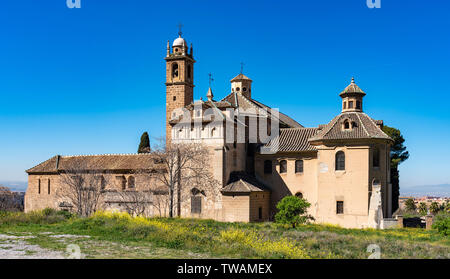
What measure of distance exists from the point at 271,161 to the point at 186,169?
719cm

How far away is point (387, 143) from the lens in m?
33.4

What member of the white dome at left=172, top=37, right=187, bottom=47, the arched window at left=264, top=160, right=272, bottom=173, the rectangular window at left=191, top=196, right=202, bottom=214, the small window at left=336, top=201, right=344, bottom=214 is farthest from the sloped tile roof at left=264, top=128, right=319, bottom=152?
the white dome at left=172, top=37, right=187, bottom=47

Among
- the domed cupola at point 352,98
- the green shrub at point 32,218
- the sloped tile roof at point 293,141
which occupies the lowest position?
the green shrub at point 32,218

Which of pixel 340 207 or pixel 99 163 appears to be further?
pixel 99 163

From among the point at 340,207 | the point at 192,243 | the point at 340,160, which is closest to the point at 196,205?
the point at 340,207

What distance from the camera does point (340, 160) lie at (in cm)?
3288

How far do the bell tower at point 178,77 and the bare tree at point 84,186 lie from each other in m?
7.58

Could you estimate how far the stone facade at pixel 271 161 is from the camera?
1262 inches

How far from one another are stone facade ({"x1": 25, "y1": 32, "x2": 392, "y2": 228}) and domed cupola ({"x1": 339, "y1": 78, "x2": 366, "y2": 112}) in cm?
8

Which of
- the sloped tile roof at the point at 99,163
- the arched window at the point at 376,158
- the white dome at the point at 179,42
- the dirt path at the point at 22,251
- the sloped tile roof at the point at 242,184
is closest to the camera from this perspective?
the dirt path at the point at 22,251

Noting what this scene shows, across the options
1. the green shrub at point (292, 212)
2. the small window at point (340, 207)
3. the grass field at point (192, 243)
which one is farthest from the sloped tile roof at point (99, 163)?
the small window at point (340, 207)

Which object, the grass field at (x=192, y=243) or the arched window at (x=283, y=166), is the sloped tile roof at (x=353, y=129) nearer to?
the arched window at (x=283, y=166)

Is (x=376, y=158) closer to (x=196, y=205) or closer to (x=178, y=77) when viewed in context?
(x=196, y=205)

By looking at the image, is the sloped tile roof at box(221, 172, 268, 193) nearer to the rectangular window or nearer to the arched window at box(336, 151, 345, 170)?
the rectangular window
